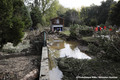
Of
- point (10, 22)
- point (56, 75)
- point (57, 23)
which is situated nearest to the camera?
point (10, 22)

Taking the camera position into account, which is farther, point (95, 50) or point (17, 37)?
point (95, 50)

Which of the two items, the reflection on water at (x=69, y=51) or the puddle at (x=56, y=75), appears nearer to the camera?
the puddle at (x=56, y=75)

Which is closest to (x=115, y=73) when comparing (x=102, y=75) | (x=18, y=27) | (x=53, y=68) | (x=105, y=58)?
(x=102, y=75)

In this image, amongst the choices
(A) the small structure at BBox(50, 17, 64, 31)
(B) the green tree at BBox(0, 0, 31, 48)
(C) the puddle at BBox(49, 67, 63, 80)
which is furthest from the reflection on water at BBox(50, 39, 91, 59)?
(A) the small structure at BBox(50, 17, 64, 31)

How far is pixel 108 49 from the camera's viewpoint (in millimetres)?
5184

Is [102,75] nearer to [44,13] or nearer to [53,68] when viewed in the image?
[53,68]

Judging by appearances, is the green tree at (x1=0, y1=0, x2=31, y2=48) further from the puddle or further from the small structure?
the small structure

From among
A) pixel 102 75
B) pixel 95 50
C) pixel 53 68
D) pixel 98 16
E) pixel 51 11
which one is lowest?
pixel 53 68

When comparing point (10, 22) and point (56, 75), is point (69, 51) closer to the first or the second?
point (56, 75)

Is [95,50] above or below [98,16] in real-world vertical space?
below

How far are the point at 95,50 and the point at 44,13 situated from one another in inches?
1089

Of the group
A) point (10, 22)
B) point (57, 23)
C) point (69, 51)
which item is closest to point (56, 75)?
point (10, 22)

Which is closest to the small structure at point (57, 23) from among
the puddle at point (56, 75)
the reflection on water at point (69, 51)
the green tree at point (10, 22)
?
the reflection on water at point (69, 51)

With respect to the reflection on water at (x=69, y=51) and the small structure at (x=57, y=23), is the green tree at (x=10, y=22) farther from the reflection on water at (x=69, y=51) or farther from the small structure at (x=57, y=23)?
the small structure at (x=57, y=23)
